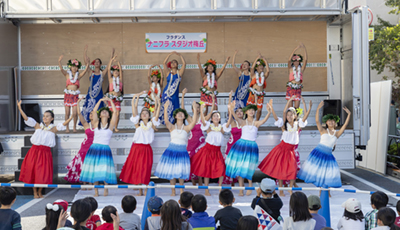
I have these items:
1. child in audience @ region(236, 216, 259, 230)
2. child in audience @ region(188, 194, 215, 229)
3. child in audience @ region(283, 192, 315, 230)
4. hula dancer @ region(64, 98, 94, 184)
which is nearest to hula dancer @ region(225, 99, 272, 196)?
hula dancer @ region(64, 98, 94, 184)

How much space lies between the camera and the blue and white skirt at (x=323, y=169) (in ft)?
23.8

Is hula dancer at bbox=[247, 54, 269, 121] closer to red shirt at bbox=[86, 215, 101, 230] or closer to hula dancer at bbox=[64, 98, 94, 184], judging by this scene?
hula dancer at bbox=[64, 98, 94, 184]

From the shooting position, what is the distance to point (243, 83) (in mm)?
10008

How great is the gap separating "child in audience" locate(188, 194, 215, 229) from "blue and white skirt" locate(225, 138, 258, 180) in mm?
3741

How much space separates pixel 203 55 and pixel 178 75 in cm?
103

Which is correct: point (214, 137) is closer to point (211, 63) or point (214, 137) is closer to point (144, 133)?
point (144, 133)

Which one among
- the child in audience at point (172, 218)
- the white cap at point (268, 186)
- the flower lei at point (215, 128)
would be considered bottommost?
the child in audience at point (172, 218)

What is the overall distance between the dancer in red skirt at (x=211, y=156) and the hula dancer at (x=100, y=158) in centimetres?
153

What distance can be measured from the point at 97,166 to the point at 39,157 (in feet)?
3.70

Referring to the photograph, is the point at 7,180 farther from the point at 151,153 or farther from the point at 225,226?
the point at 225,226

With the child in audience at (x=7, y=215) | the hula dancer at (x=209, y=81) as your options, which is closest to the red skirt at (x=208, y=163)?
the hula dancer at (x=209, y=81)

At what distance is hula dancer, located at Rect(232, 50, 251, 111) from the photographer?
9.92 metres

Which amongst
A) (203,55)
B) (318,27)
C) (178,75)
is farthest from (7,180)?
(318,27)

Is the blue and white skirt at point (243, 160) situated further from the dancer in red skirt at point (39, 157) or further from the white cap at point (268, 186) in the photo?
the white cap at point (268, 186)
